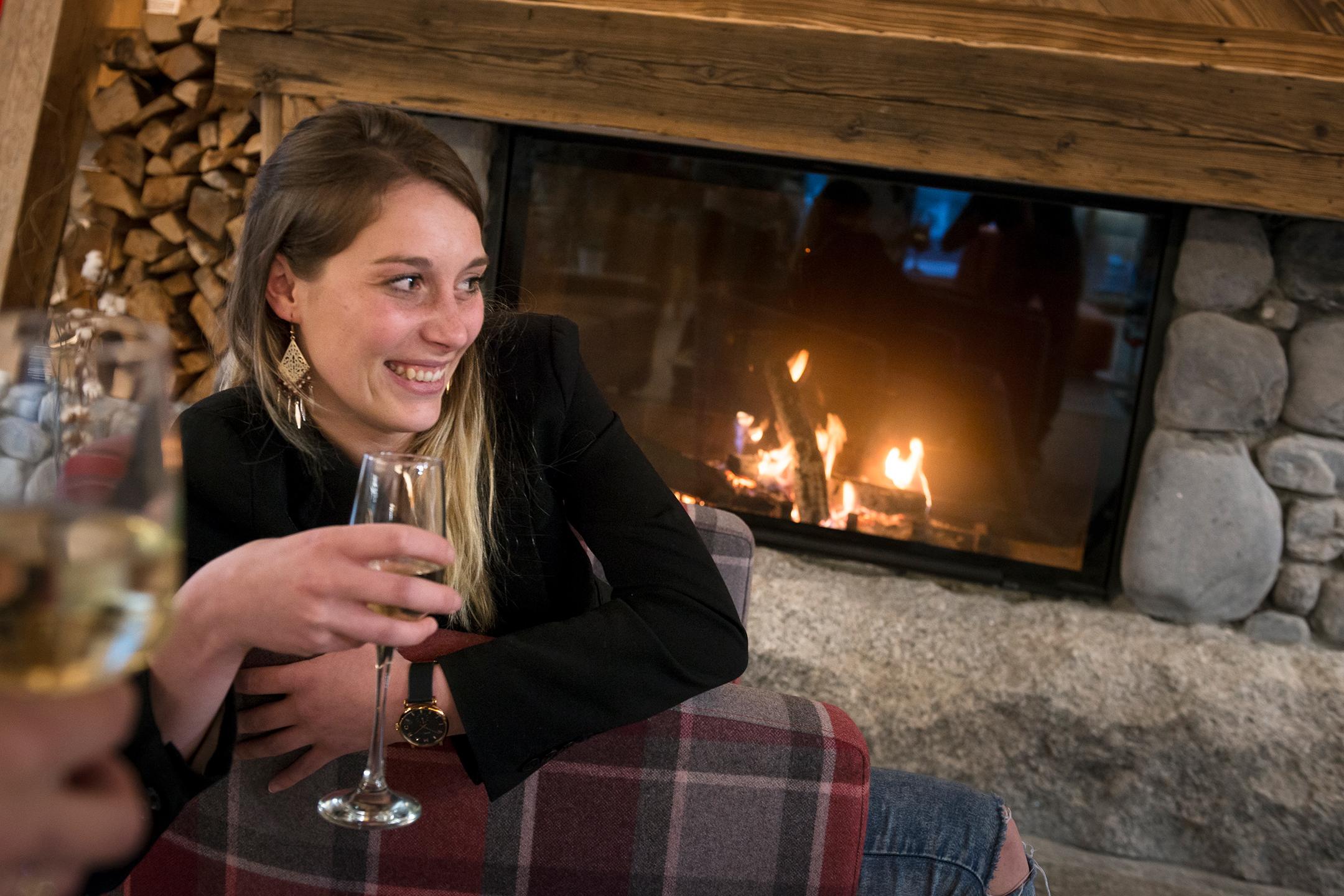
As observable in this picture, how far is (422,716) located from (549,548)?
467mm

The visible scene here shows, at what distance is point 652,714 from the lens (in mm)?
947

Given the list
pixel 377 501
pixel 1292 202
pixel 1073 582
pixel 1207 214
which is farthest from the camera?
pixel 1073 582

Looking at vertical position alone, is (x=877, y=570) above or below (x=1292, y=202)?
below

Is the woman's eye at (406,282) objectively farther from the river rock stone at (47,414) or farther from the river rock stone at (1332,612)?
the river rock stone at (1332,612)

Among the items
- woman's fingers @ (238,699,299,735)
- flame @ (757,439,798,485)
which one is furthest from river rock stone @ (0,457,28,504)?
flame @ (757,439,798,485)

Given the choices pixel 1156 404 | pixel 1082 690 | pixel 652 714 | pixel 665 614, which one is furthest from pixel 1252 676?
pixel 652 714

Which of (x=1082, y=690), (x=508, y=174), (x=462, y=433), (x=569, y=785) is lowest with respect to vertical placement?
(x=1082, y=690)

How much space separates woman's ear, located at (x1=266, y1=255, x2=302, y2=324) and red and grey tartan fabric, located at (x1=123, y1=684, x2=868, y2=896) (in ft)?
2.05

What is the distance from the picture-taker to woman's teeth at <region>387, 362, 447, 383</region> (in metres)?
1.27

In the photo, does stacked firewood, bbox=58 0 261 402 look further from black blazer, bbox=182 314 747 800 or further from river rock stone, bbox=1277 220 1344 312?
river rock stone, bbox=1277 220 1344 312

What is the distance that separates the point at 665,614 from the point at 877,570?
1.57 meters

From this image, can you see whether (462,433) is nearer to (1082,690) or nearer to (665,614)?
(665,614)

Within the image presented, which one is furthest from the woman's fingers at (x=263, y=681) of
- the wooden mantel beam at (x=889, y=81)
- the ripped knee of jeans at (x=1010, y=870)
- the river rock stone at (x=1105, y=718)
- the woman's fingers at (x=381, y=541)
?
the wooden mantel beam at (x=889, y=81)

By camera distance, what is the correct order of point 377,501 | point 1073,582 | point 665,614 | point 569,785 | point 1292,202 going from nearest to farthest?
point 377,501 → point 569,785 → point 665,614 → point 1292,202 → point 1073,582
